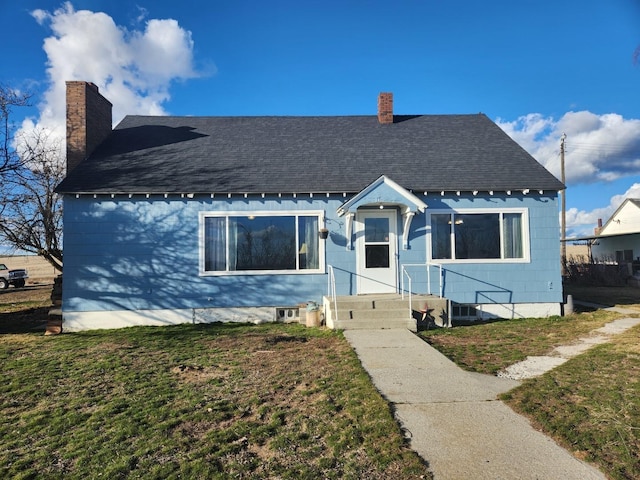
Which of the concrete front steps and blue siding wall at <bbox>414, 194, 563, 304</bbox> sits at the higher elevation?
blue siding wall at <bbox>414, 194, 563, 304</bbox>

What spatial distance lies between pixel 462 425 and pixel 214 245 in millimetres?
8229

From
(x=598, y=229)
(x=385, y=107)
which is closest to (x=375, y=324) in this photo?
(x=385, y=107)

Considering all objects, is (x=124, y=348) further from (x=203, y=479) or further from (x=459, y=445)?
(x=459, y=445)

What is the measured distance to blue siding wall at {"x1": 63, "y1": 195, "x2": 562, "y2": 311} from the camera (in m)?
Result: 10.9

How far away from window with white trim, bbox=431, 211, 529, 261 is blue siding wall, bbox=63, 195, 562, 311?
10.0 inches

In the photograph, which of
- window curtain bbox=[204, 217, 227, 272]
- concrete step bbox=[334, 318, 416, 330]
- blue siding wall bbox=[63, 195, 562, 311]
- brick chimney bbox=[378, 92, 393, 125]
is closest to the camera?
concrete step bbox=[334, 318, 416, 330]

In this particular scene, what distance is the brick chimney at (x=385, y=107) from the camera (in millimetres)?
14430

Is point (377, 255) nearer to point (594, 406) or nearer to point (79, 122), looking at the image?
point (594, 406)

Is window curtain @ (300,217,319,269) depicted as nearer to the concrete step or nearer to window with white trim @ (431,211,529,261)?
the concrete step

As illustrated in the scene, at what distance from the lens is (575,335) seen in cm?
914

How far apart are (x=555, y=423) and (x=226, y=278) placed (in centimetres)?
835

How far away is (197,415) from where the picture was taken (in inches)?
192

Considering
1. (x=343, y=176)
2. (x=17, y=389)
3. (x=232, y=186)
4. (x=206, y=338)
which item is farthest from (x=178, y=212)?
(x=17, y=389)

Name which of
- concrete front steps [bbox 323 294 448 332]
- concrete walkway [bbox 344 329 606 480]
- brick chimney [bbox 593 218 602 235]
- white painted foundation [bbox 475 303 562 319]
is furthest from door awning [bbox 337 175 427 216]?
brick chimney [bbox 593 218 602 235]
